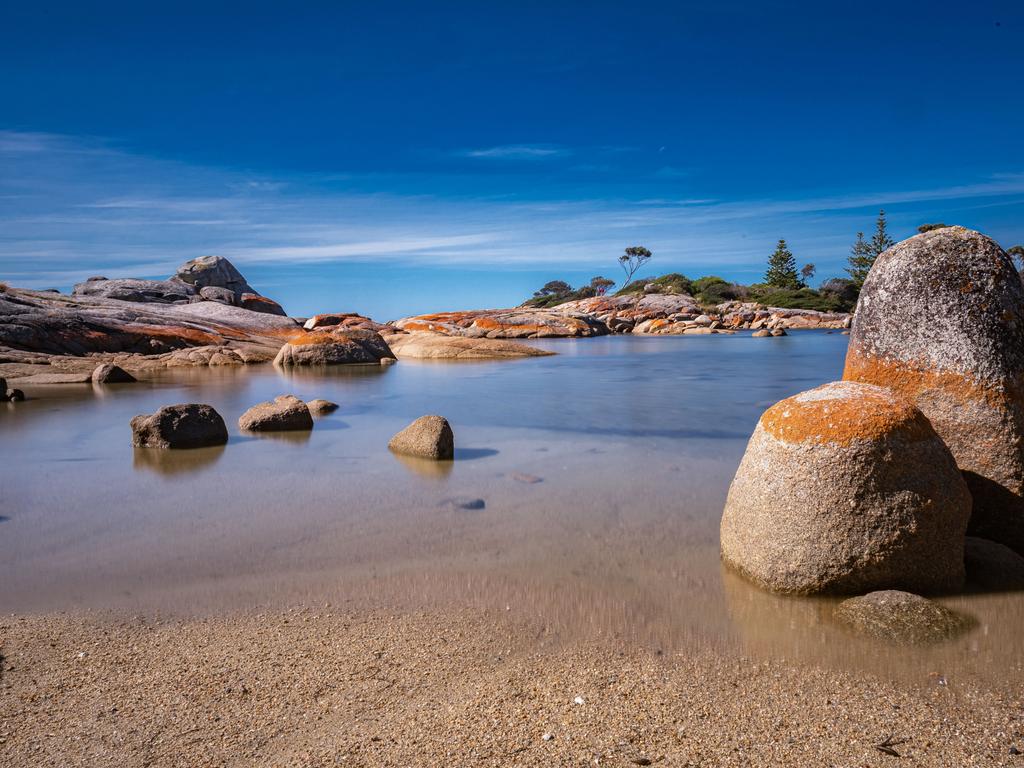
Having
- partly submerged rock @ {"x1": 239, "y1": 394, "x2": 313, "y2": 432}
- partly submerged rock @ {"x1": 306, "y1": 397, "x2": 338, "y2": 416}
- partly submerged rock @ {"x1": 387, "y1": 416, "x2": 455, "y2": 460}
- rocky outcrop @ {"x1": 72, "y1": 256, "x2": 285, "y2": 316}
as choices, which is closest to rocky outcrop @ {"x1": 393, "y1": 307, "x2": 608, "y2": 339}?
rocky outcrop @ {"x1": 72, "y1": 256, "x2": 285, "y2": 316}

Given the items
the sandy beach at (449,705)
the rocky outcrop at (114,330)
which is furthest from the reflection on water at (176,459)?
the rocky outcrop at (114,330)

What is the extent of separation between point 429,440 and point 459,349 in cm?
2387

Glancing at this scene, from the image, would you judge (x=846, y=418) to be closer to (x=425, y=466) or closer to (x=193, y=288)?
(x=425, y=466)

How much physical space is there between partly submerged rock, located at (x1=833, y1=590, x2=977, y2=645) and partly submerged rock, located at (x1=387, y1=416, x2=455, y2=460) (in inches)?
204

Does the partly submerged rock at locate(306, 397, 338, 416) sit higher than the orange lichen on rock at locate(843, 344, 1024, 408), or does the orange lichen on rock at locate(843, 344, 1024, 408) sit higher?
the orange lichen on rock at locate(843, 344, 1024, 408)

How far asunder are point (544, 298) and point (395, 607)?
330 ft

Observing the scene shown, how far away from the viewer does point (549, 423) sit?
11555 millimetres

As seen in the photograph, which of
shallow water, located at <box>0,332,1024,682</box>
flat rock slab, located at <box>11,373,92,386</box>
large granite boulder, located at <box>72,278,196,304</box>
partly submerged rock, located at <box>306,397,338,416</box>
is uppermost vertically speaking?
large granite boulder, located at <box>72,278,196,304</box>

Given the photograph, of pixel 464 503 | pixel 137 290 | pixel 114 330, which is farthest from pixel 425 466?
pixel 137 290

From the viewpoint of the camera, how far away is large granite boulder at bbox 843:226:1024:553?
179 inches

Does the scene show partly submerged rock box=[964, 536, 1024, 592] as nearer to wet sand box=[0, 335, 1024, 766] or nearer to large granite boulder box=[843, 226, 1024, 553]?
wet sand box=[0, 335, 1024, 766]

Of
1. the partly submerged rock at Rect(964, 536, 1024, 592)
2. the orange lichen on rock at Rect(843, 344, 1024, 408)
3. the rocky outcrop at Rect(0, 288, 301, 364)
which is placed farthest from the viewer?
the rocky outcrop at Rect(0, 288, 301, 364)

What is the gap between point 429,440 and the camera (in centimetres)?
825

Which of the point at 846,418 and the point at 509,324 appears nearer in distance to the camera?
the point at 846,418
